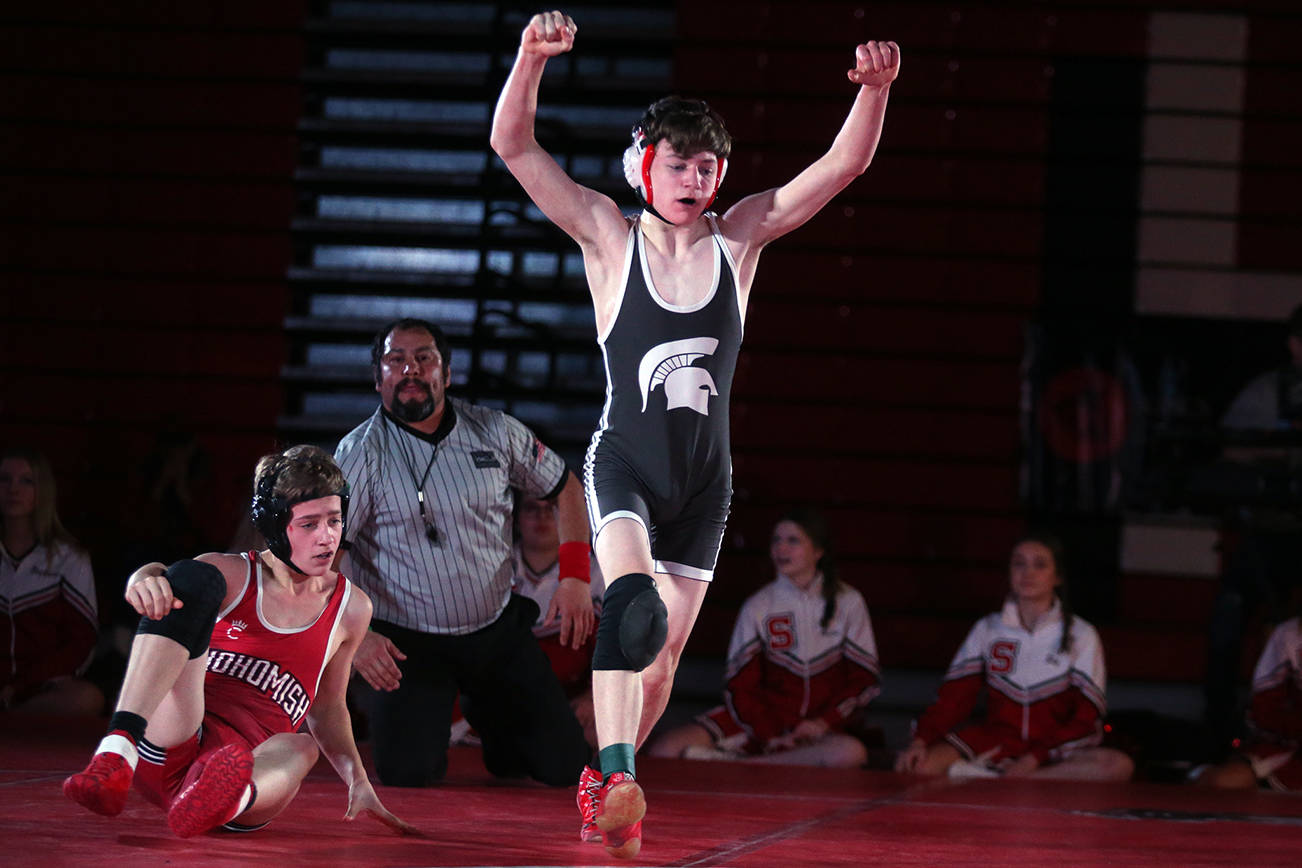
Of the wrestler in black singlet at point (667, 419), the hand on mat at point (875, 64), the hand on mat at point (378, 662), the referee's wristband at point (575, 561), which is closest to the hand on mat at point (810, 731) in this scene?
the referee's wristband at point (575, 561)

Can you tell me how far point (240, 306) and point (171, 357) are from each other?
0.39 metres

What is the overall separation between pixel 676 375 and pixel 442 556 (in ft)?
4.23

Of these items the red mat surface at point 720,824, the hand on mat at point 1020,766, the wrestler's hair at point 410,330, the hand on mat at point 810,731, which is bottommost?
the hand on mat at point 1020,766

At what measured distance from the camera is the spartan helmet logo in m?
2.84

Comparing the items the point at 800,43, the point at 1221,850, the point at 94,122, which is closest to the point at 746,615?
the point at 1221,850

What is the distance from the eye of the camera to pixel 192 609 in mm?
2645

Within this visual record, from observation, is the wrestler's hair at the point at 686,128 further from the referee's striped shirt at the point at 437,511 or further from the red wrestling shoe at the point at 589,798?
the referee's striped shirt at the point at 437,511

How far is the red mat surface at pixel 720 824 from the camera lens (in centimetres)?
260

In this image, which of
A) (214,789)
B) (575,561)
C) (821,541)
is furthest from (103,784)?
(821,541)

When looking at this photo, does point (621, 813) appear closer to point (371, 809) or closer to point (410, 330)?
point (371, 809)

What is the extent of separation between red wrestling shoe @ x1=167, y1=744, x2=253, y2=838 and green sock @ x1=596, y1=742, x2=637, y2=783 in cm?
59

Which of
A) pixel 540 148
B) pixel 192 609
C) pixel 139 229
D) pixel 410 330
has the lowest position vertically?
pixel 192 609

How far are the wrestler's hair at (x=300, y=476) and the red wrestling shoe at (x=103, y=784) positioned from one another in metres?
0.55

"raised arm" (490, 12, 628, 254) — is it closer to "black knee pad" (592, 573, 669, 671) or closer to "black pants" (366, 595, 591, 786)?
"black knee pad" (592, 573, 669, 671)
